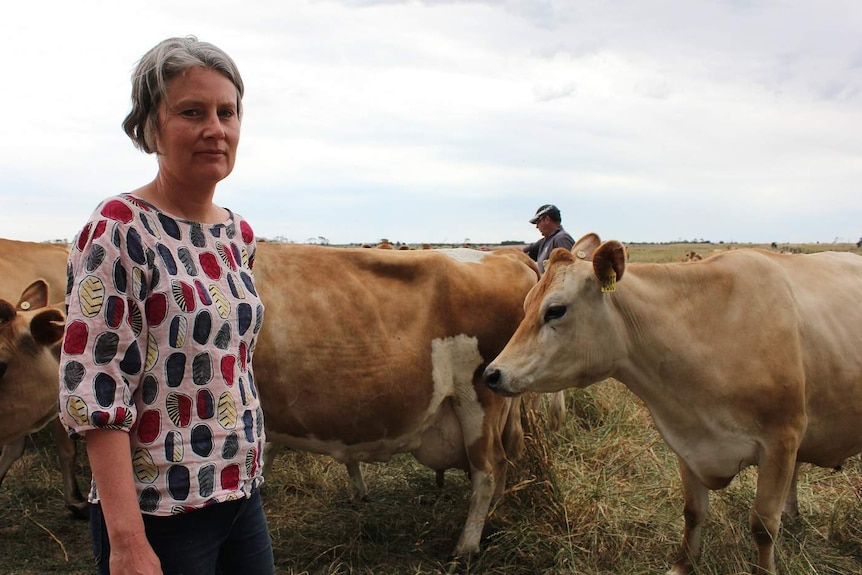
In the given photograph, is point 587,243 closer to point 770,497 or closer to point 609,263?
point 609,263

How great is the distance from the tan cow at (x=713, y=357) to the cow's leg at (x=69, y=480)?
366 centimetres

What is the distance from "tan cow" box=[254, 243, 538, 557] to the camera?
4.19 metres

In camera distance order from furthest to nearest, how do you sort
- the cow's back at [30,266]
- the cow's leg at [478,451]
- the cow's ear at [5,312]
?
1. the cow's back at [30,266]
2. the cow's leg at [478,451]
3. the cow's ear at [5,312]

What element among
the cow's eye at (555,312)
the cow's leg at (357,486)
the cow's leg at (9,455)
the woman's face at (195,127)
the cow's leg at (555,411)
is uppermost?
the woman's face at (195,127)

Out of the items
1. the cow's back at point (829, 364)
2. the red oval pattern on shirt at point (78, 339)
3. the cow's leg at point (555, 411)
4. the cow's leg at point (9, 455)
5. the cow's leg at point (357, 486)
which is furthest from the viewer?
the cow's leg at point (555, 411)

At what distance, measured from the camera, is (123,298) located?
1.49 m

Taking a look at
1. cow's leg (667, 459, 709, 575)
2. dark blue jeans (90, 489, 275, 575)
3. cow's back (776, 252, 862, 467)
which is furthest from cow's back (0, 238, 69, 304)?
cow's back (776, 252, 862, 467)

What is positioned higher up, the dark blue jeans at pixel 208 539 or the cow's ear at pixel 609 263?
the cow's ear at pixel 609 263

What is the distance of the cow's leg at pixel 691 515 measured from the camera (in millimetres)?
4090

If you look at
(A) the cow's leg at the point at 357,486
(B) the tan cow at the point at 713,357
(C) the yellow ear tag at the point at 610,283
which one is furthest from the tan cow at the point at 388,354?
(A) the cow's leg at the point at 357,486

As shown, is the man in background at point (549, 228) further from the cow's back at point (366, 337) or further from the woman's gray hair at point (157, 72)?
the woman's gray hair at point (157, 72)

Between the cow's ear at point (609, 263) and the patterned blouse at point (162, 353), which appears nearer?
the patterned blouse at point (162, 353)

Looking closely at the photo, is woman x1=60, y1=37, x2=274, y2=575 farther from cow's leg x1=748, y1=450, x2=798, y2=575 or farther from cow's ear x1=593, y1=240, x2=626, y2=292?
cow's leg x1=748, y1=450, x2=798, y2=575

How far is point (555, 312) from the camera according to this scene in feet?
12.5
